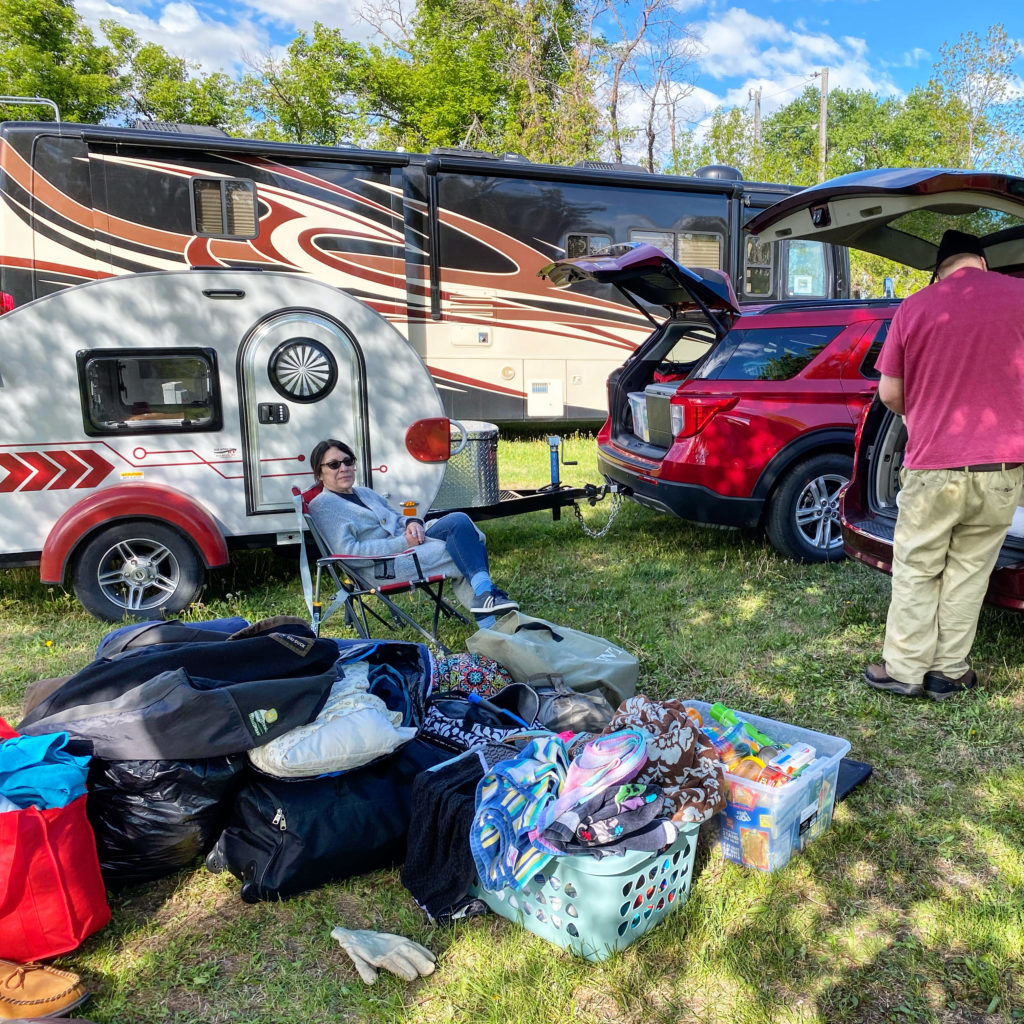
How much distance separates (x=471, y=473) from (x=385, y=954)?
3804 millimetres

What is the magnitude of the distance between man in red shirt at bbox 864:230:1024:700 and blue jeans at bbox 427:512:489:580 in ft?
6.50

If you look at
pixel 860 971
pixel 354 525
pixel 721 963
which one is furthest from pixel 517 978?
pixel 354 525

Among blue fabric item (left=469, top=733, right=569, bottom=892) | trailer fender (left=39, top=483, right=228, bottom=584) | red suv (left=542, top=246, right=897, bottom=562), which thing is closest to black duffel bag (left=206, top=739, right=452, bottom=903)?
blue fabric item (left=469, top=733, right=569, bottom=892)

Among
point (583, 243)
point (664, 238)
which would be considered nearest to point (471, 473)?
point (583, 243)

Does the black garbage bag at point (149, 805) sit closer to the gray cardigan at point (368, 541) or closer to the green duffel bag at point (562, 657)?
the green duffel bag at point (562, 657)

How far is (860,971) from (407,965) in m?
1.16

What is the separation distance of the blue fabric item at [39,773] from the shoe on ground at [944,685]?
323 centimetres

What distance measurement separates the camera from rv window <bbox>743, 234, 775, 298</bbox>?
10.4 meters

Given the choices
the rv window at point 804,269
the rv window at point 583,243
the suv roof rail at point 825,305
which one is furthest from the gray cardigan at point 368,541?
the rv window at point 804,269

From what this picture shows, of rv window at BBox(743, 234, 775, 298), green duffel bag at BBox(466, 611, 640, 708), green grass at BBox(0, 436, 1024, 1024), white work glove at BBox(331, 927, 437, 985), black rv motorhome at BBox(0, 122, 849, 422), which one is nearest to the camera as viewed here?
green grass at BBox(0, 436, 1024, 1024)

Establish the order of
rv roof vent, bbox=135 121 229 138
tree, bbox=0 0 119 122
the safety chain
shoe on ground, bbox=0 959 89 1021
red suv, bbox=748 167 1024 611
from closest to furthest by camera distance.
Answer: shoe on ground, bbox=0 959 89 1021
red suv, bbox=748 167 1024 611
the safety chain
rv roof vent, bbox=135 121 229 138
tree, bbox=0 0 119 122

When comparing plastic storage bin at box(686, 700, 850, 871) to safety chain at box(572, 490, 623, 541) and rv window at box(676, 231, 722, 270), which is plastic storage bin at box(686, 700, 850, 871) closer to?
safety chain at box(572, 490, 623, 541)

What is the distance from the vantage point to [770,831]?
2.55 meters

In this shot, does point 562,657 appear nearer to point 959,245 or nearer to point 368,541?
point 368,541
